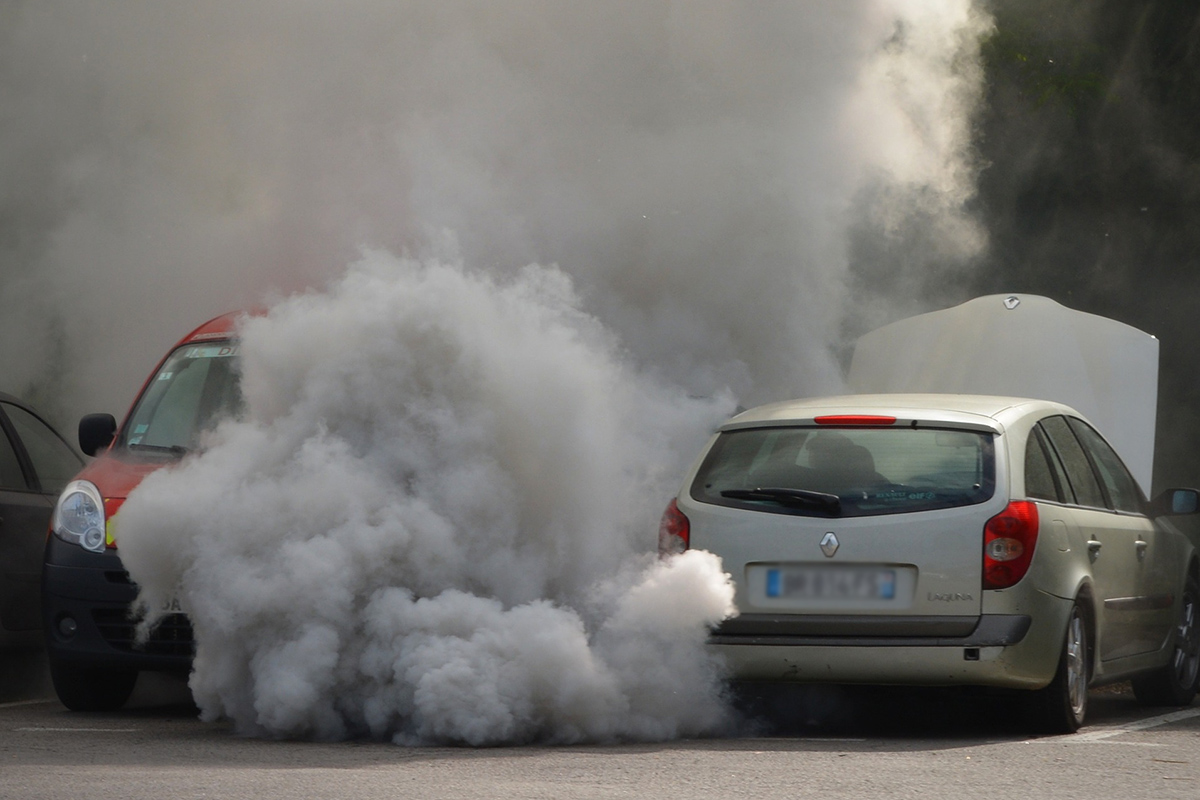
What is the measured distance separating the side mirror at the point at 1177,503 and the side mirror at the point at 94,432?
5.17 m

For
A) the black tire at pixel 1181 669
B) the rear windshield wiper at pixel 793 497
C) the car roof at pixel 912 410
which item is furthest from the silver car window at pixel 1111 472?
the rear windshield wiper at pixel 793 497

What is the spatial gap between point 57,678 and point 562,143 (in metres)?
4.25

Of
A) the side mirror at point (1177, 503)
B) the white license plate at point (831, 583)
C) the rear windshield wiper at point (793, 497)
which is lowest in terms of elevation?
the white license plate at point (831, 583)

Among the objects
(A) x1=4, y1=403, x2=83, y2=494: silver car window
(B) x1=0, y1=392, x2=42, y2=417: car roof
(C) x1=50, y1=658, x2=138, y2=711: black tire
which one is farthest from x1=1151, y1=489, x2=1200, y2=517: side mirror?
(B) x1=0, y1=392, x2=42, y2=417: car roof

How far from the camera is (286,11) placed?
10500 millimetres

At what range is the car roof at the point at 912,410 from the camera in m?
6.87

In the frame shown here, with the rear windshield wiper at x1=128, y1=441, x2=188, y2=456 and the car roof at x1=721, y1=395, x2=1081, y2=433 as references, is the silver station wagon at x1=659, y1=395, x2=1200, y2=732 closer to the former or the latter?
the car roof at x1=721, y1=395, x2=1081, y2=433

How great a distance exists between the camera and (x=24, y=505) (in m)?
8.77

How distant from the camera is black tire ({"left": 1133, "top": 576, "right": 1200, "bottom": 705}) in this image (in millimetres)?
8297

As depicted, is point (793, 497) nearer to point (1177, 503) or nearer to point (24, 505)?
point (1177, 503)

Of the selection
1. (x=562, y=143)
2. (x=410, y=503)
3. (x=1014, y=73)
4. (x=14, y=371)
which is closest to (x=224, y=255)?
(x=562, y=143)

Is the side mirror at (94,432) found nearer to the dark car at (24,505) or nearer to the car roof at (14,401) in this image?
the dark car at (24,505)

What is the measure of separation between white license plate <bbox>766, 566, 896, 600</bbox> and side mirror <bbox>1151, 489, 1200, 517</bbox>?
2.37 metres

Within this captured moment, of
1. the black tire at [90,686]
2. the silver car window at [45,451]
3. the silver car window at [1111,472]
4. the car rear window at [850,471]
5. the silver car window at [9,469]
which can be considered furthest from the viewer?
the silver car window at [45,451]
